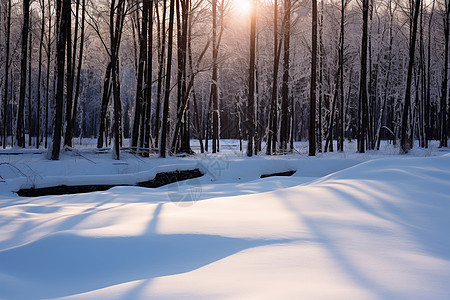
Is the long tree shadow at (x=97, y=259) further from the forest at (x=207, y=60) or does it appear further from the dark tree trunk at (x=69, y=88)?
the dark tree trunk at (x=69, y=88)

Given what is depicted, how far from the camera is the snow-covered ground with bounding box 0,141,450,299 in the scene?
73.0 inches

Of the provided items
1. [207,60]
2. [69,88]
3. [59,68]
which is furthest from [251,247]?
[207,60]

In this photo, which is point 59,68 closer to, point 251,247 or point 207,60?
point 251,247

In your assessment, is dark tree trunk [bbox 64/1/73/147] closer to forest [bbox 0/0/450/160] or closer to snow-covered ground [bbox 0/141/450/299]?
forest [bbox 0/0/450/160]

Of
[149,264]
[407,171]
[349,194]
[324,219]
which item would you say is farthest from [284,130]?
[149,264]

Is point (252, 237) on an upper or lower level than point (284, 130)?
lower

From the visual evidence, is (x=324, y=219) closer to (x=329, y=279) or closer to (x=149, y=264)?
(x=329, y=279)

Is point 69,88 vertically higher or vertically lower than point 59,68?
lower

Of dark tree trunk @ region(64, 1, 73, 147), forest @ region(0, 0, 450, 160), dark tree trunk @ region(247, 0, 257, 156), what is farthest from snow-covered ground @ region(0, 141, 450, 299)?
dark tree trunk @ region(247, 0, 257, 156)

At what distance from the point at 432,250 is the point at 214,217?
1.91 metres

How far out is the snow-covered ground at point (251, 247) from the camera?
185 centimetres

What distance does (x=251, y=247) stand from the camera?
2.55 meters

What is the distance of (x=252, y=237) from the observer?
277 cm

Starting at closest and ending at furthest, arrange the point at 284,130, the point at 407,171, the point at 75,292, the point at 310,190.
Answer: the point at 75,292 → the point at 310,190 → the point at 407,171 → the point at 284,130
